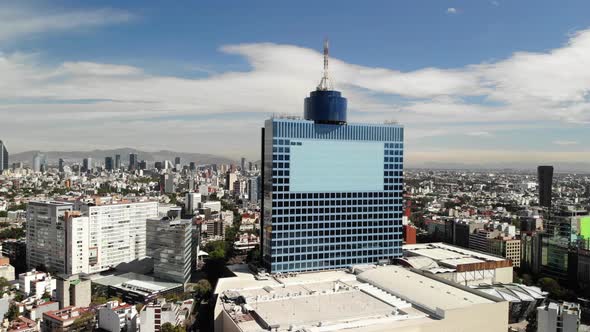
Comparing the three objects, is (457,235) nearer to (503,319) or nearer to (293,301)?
(503,319)

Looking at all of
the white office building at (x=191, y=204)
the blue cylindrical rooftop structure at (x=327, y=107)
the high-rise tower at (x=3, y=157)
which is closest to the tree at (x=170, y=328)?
the blue cylindrical rooftop structure at (x=327, y=107)

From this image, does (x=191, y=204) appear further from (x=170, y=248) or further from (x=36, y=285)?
(x=36, y=285)

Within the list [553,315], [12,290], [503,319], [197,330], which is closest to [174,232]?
[197,330]

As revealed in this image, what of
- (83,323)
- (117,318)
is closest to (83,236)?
(83,323)

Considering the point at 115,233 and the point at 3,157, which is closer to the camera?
the point at 115,233

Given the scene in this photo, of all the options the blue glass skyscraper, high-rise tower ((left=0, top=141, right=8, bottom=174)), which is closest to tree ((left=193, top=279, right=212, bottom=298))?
the blue glass skyscraper

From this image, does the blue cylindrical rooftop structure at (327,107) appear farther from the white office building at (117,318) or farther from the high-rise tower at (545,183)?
the high-rise tower at (545,183)
